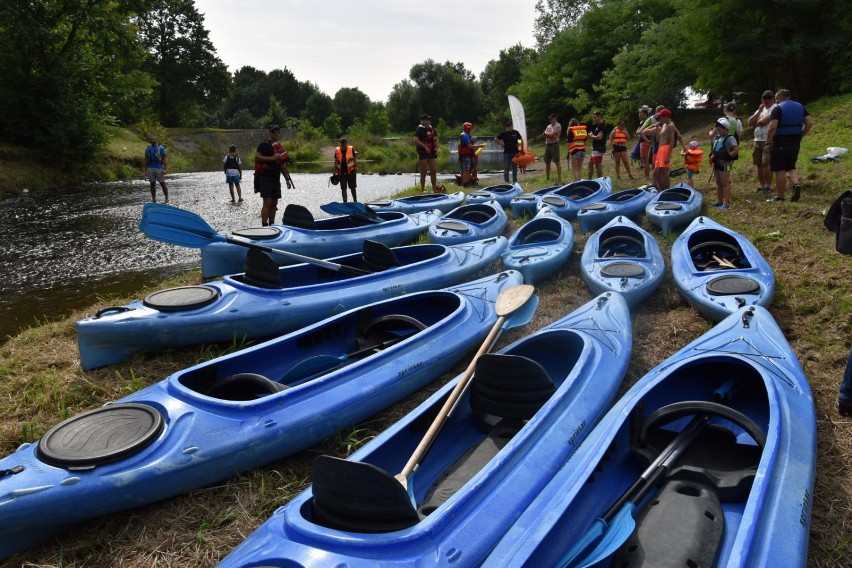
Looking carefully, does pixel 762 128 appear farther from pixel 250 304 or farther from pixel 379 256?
pixel 250 304

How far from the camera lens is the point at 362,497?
5.68 ft

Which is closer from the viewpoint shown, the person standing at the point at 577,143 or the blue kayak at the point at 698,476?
the blue kayak at the point at 698,476

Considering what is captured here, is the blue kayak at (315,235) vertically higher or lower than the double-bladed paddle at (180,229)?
lower

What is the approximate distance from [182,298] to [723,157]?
6.21 metres

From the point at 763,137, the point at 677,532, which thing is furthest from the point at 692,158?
the point at 677,532

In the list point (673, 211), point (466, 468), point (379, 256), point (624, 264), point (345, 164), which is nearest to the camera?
point (466, 468)

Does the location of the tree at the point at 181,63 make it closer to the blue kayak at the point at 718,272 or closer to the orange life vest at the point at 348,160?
the orange life vest at the point at 348,160

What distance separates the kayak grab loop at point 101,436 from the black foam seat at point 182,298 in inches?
45.5

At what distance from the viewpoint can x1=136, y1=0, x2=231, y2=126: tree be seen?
3953cm

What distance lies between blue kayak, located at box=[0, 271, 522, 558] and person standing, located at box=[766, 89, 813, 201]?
5192 millimetres

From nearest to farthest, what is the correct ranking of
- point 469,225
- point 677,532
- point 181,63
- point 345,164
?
point 677,532 < point 469,225 < point 345,164 < point 181,63

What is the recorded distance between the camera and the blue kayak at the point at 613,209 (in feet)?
20.9

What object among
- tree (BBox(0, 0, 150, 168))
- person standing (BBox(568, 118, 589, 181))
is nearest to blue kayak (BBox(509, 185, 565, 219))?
person standing (BBox(568, 118, 589, 181))

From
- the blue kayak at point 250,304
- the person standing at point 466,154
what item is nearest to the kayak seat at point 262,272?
the blue kayak at point 250,304
